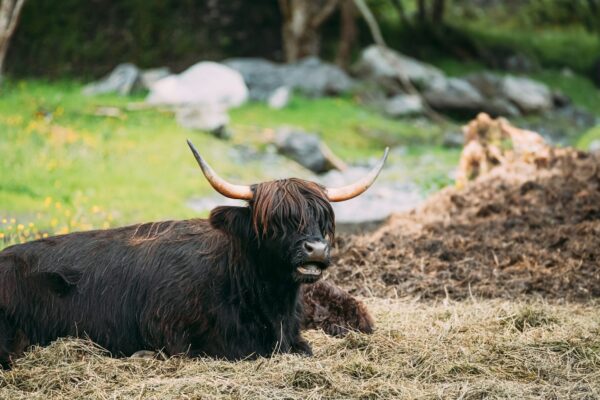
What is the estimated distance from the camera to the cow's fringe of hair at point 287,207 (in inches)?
263

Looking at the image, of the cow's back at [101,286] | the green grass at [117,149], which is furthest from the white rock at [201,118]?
the cow's back at [101,286]

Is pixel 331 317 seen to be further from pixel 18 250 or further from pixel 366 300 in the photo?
pixel 18 250

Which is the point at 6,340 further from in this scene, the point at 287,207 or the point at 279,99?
the point at 279,99

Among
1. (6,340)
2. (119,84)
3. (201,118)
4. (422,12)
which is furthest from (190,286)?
(422,12)

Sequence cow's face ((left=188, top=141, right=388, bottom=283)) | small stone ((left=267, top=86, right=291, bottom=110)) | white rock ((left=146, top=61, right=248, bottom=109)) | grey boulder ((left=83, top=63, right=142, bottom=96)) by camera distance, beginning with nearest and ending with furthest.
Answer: cow's face ((left=188, top=141, right=388, bottom=283)) → white rock ((left=146, top=61, right=248, bottom=109)) → grey boulder ((left=83, top=63, right=142, bottom=96)) → small stone ((left=267, top=86, right=291, bottom=110))

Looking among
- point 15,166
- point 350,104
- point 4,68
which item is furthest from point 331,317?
point 4,68

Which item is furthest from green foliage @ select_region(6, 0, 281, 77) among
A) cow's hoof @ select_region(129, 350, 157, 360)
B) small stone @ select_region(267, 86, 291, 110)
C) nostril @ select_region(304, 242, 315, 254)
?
nostril @ select_region(304, 242, 315, 254)

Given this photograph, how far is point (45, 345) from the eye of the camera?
22.8 feet

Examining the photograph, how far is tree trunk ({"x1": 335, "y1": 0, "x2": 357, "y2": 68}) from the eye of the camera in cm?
2738

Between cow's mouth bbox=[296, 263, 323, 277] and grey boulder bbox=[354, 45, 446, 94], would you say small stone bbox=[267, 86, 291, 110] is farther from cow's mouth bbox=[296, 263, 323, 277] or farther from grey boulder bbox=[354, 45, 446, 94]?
Answer: cow's mouth bbox=[296, 263, 323, 277]

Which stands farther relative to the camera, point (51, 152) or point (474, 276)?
point (51, 152)

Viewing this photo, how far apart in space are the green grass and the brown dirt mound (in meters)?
3.37

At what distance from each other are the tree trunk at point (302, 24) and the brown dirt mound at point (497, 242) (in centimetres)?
1517

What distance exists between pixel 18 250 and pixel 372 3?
86.9 feet
